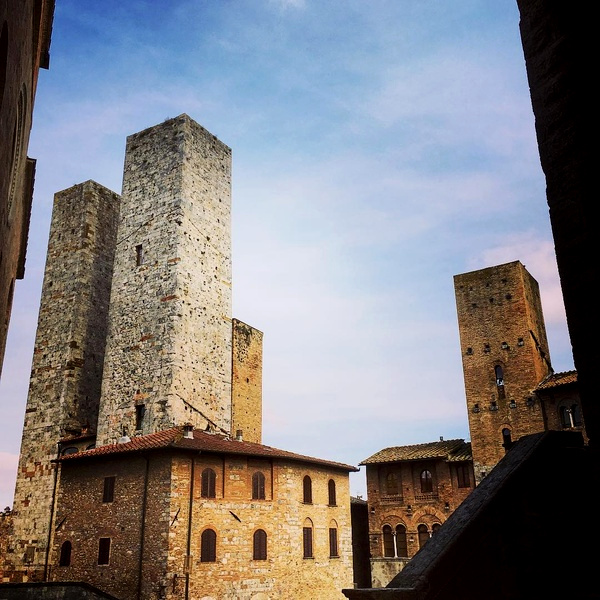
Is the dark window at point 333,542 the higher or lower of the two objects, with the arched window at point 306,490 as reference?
lower

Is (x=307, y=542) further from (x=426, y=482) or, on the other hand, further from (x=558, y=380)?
(x=558, y=380)

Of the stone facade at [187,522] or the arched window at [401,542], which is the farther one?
the arched window at [401,542]

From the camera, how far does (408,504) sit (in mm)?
31344

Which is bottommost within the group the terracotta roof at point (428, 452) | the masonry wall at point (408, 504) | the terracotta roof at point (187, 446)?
the masonry wall at point (408, 504)

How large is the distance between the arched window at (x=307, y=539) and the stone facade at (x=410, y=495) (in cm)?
948

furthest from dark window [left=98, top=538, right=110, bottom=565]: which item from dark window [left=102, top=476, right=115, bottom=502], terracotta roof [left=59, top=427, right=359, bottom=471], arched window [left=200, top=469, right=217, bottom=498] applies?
arched window [left=200, top=469, right=217, bottom=498]

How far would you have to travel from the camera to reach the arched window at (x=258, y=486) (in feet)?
67.9

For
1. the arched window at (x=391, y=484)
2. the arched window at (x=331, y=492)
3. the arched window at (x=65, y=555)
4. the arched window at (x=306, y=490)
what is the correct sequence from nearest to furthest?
1. the arched window at (x=65, y=555)
2. the arched window at (x=306, y=490)
3. the arched window at (x=331, y=492)
4. the arched window at (x=391, y=484)

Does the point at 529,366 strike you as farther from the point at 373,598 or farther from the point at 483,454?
the point at 373,598

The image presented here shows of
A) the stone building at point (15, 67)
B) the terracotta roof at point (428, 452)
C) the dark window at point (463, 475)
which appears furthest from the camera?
the terracotta roof at point (428, 452)

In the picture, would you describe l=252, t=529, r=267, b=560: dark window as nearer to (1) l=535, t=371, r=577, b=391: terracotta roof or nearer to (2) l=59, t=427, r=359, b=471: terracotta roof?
(2) l=59, t=427, r=359, b=471: terracotta roof

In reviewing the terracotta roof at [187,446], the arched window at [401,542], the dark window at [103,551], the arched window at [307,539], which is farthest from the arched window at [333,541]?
the dark window at [103,551]

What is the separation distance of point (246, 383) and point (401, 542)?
12.1 metres

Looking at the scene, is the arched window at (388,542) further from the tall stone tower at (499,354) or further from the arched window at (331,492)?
the arched window at (331,492)
